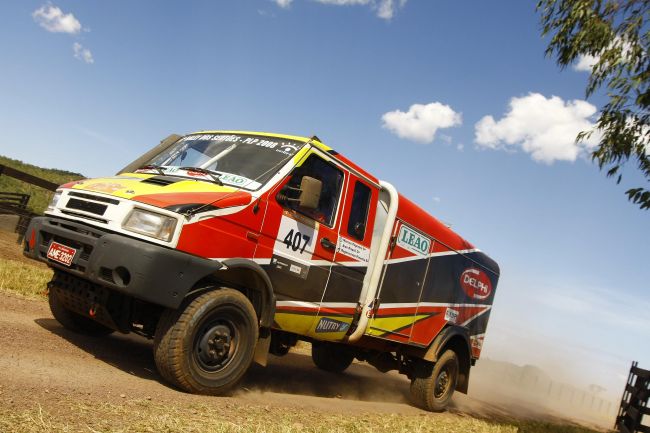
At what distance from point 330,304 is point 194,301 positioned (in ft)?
6.28

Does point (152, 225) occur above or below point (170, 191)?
below

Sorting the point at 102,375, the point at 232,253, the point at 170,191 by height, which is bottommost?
the point at 102,375

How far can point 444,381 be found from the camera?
874 centimetres

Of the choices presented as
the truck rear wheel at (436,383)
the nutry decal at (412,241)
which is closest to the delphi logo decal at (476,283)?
the truck rear wheel at (436,383)

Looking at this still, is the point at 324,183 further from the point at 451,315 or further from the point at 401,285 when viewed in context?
the point at 451,315

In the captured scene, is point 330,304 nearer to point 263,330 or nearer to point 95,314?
point 263,330

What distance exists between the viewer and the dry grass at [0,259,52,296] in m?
7.65

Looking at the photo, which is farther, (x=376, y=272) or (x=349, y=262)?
(x=376, y=272)

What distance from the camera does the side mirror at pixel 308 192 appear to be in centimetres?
541

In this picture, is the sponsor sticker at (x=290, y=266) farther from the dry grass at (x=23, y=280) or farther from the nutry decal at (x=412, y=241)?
the dry grass at (x=23, y=280)

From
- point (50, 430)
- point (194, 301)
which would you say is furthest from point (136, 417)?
point (194, 301)

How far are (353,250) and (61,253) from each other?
10.2 feet

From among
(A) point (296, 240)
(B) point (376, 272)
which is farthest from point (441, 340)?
(A) point (296, 240)

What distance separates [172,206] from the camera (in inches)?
181
